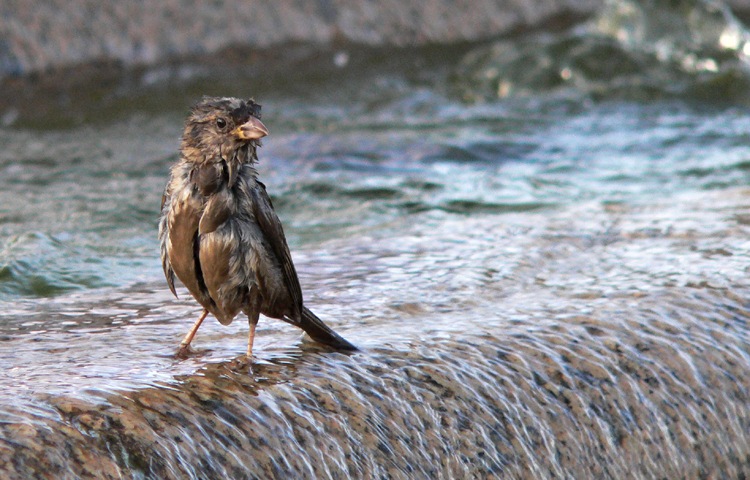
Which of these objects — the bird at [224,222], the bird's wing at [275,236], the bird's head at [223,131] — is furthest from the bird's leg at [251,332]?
→ the bird's head at [223,131]

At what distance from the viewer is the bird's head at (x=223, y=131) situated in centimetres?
339

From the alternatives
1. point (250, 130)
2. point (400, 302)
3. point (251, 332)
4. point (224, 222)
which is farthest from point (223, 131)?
point (400, 302)

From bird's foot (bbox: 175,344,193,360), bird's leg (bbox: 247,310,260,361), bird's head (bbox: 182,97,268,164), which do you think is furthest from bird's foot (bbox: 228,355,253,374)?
bird's head (bbox: 182,97,268,164)

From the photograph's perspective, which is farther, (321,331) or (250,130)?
(321,331)

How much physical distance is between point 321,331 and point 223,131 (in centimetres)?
66

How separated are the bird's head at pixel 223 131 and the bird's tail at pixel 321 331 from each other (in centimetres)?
51

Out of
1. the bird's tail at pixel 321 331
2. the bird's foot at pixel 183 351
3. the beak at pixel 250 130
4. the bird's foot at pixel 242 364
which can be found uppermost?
the beak at pixel 250 130

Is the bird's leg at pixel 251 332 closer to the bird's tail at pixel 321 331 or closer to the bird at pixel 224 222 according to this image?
the bird at pixel 224 222

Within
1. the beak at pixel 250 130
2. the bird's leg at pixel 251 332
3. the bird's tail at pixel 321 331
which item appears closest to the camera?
the beak at pixel 250 130

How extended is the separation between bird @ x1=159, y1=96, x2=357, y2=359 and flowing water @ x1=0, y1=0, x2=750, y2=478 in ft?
0.70

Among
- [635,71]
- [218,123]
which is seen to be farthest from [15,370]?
[635,71]

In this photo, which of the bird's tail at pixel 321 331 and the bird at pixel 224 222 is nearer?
the bird at pixel 224 222

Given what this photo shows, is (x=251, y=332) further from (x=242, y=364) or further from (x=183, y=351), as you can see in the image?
(x=183, y=351)

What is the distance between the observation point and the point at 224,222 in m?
3.39
